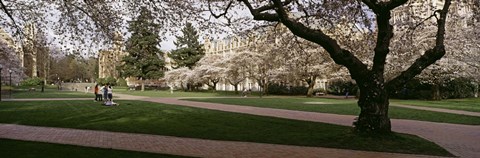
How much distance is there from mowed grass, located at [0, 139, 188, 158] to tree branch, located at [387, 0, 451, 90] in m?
6.90

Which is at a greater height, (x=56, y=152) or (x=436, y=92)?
(x=436, y=92)

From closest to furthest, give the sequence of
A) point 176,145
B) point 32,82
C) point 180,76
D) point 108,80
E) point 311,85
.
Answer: point 176,145 < point 311,85 < point 180,76 < point 32,82 < point 108,80

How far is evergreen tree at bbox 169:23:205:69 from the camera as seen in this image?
242ft

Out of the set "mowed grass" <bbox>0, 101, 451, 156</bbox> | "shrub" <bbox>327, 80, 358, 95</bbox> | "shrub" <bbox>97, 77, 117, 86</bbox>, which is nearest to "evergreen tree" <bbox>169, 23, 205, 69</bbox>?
"shrub" <bbox>97, 77, 117, 86</bbox>

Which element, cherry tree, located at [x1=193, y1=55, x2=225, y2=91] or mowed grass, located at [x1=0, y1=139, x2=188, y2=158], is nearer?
mowed grass, located at [x1=0, y1=139, x2=188, y2=158]

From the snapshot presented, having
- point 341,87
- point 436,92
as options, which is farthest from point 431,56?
point 341,87

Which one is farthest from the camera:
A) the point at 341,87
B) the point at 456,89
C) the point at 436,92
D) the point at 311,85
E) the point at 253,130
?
the point at 341,87

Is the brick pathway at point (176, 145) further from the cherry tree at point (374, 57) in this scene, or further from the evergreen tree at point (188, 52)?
the evergreen tree at point (188, 52)

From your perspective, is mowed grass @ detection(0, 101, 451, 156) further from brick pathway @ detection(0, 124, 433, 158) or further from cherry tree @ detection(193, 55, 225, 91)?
cherry tree @ detection(193, 55, 225, 91)

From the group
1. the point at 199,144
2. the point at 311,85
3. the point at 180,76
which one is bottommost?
the point at 199,144

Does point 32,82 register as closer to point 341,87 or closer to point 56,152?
point 341,87

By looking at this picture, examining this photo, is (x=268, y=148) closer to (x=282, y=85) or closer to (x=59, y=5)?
(x=59, y=5)

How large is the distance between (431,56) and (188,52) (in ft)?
215

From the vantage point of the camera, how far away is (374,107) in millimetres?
11336
